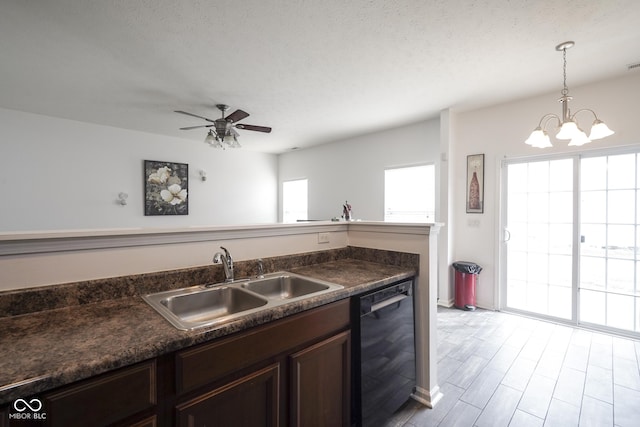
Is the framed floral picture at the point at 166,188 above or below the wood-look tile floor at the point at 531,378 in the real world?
above

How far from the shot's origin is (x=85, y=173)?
173 inches

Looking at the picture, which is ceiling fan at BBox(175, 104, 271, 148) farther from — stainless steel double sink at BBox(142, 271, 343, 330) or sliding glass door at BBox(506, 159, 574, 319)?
sliding glass door at BBox(506, 159, 574, 319)

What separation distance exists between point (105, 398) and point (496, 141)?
4.35 meters

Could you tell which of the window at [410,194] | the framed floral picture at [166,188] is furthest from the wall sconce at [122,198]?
the window at [410,194]

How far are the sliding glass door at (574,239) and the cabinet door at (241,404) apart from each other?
3.60 meters

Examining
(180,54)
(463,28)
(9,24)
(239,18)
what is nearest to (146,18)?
(180,54)

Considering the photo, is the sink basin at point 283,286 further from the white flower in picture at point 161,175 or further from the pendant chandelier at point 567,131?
the white flower in picture at point 161,175

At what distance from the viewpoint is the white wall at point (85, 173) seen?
3.92m

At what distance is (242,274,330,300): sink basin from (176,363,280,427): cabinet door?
0.55 metres

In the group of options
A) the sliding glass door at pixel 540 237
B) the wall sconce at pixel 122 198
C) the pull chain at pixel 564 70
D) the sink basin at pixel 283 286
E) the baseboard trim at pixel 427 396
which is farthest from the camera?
the wall sconce at pixel 122 198

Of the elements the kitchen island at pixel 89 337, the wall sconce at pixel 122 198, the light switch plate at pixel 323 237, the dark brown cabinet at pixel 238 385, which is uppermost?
the wall sconce at pixel 122 198

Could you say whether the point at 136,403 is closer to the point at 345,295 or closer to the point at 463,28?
the point at 345,295

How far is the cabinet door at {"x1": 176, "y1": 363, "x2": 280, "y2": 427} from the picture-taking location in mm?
1000

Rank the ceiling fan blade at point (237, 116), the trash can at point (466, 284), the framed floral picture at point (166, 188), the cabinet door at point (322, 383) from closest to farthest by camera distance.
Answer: the cabinet door at point (322, 383), the ceiling fan blade at point (237, 116), the trash can at point (466, 284), the framed floral picture at point (166, 188)
